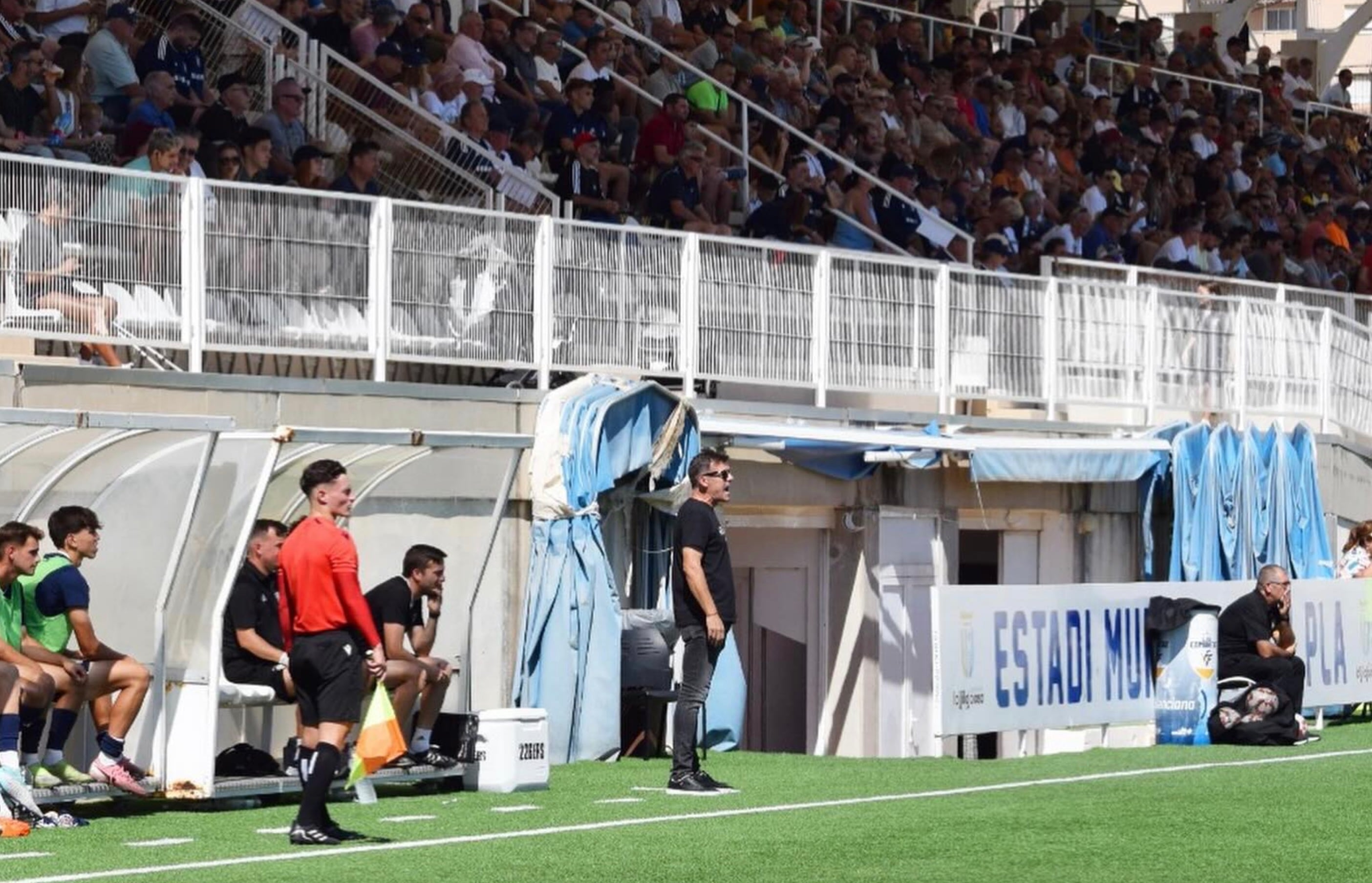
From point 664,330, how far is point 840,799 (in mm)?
5421

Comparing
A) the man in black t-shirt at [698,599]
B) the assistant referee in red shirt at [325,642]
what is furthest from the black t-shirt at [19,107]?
the assistant referee in red shirt at [325,642]

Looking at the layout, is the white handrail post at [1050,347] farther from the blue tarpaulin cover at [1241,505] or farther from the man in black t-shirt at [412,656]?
the man in black t-shirt at [412,656]

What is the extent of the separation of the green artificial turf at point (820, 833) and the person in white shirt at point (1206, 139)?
1810 centimetres

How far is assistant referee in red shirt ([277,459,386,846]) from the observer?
40.3 ft

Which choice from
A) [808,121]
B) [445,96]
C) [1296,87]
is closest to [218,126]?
[445,96]

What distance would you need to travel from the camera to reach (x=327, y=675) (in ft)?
40.6

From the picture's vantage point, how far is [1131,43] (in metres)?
37.6

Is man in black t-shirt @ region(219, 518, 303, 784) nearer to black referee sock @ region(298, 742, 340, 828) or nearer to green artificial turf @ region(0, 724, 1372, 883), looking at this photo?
green artificial turf @ region(0, 724, 1372, 883)

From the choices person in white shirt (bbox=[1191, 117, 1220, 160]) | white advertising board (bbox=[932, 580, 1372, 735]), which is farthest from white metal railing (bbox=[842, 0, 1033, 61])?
white advertising board (bbox=[932, 580, 1372, 735])

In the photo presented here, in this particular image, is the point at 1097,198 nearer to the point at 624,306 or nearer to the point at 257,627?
the point at 624,306

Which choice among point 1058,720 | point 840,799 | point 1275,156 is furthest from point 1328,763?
point 1275,156

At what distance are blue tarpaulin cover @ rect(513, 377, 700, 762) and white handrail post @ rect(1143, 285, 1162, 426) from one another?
6.98 meters

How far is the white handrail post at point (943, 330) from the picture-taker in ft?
70.9

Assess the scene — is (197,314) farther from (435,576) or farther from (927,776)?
(927,776)
